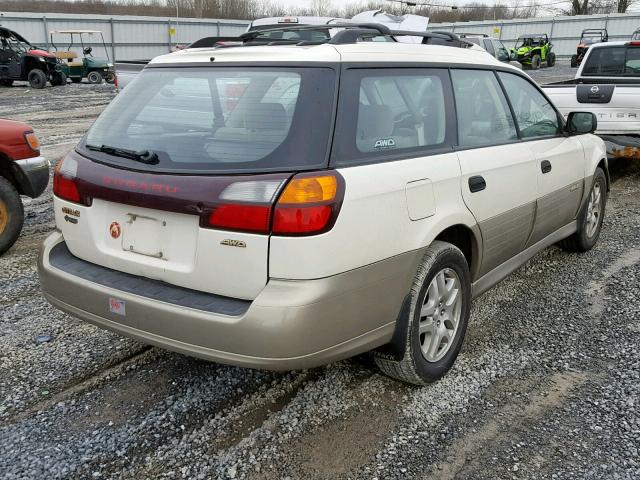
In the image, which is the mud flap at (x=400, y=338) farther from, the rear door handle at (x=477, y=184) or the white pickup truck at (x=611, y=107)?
the white pickup truck at (x=611, y=107)

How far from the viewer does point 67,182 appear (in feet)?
9.93

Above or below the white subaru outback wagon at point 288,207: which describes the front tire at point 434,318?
below

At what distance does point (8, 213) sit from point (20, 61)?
18.1 meters

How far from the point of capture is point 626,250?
220 inches

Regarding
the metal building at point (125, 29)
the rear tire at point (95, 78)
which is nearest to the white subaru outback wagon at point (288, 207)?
the rear tire at point (95, 78)

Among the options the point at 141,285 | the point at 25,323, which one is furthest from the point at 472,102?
the point at 25,323

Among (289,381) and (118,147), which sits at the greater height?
(118,147)

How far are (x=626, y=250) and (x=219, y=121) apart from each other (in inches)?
172

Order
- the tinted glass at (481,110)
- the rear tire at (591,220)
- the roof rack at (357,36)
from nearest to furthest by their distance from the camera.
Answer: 1. the roof rack at (357,36)
2. the tinted glass at (481,110)
3. the rear tire at (591,220)

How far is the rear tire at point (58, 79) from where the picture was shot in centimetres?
2191

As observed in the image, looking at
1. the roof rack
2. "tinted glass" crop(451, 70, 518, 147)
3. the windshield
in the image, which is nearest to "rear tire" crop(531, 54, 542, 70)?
the roof rack

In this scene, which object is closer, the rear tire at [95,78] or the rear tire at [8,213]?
the rear tire at [8,213]

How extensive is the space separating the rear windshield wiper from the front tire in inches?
53.5

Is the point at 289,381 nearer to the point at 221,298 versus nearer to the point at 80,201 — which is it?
the point at 221,298
